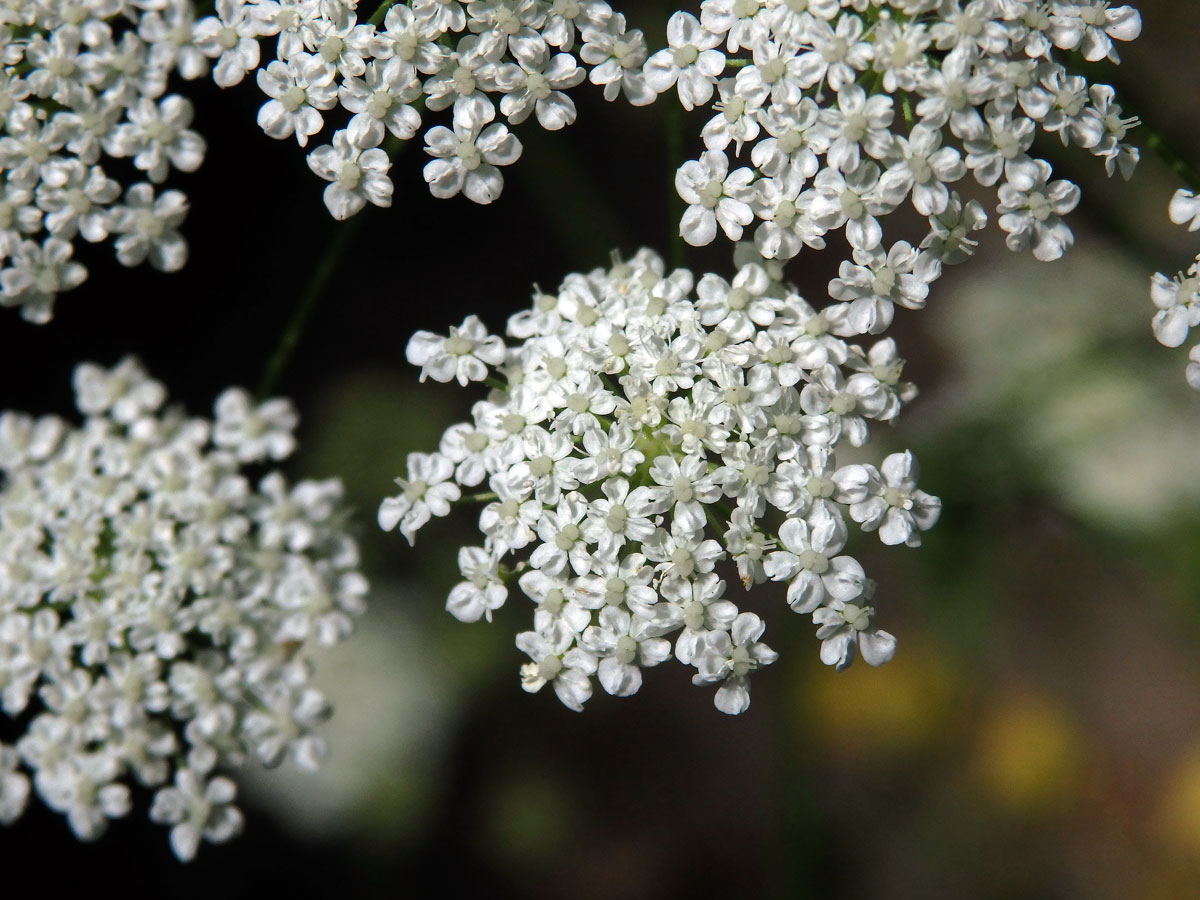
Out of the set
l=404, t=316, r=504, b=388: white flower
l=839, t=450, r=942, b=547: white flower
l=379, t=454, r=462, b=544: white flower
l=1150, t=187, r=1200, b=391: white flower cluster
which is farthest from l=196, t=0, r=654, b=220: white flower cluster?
l=1150, t=187, r=1200, b=391: white flower cluster

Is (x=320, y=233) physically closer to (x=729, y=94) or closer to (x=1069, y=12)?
(x=729, y=94)

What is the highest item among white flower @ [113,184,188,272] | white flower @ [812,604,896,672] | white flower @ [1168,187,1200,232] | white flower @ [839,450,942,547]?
white flower @ [1168,187,1200,232]

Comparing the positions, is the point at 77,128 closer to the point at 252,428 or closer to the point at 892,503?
the point at 252,428

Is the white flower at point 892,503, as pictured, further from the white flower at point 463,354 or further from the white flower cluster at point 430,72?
the white flower cluster at point 430,72

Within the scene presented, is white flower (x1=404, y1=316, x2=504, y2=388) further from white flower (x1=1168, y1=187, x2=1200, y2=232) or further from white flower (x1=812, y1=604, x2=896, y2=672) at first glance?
white flower (x1=1168, y1=187, x2=1200, y2=232)

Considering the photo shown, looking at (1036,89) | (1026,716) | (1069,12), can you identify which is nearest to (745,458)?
(1036,89)

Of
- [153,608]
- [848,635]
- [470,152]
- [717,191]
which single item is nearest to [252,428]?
[153,608]

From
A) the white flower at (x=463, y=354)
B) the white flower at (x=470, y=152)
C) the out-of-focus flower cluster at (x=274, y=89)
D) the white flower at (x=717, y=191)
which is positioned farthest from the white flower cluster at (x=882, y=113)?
the white flower at (x=463, y=354)
